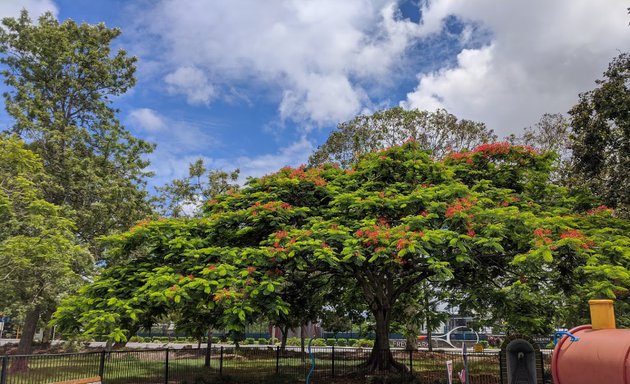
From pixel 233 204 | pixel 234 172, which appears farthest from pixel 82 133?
pixel 233 204

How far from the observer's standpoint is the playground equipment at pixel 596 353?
22.7 ft

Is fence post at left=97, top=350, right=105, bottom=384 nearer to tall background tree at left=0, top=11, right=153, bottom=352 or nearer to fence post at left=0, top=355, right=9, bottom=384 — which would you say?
fence post at left=0, top=355, right=9, bottom=384

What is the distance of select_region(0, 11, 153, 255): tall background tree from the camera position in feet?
103

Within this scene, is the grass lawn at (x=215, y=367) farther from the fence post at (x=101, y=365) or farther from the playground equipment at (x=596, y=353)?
the playground equipment at (x=596, y=353)

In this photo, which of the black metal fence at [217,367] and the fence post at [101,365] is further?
the fence post at [101,365]

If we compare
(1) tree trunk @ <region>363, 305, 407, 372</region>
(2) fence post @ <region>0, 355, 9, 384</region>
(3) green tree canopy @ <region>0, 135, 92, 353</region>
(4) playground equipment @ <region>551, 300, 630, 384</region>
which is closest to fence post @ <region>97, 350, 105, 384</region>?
(2) fence post @ <region>0, 355, 9, 384</region>

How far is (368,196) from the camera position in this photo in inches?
664

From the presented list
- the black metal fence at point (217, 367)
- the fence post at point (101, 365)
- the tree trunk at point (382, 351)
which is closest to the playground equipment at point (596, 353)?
the black metal fence at point (217, 367)

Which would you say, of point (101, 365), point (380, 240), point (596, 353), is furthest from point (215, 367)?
point (596, 353)

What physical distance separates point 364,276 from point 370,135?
19781 millimetres

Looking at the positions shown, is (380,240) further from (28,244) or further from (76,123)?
(76,123)

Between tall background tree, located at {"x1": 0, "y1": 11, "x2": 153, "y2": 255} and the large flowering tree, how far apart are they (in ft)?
47.9

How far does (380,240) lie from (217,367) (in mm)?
12806

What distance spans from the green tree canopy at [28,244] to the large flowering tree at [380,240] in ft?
20.6
